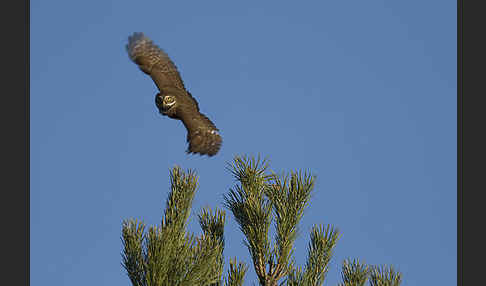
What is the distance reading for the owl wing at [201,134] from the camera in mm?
6738

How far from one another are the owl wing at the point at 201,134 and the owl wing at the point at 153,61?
1.77ft

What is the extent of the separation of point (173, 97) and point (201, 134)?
67 cm

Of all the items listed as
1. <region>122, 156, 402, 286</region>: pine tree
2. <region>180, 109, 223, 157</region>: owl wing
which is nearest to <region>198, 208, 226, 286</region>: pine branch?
<region>122, 156, 402, 286</region>: pine tree

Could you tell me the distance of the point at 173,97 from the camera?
720 cm

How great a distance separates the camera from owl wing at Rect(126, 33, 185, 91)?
24.9 feet

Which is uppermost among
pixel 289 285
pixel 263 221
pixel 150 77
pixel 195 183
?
pixel 150 77

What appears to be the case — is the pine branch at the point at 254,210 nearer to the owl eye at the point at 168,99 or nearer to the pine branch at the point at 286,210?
the pine branch at the point at 286,210

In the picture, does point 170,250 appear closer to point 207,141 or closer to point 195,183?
point 195,183

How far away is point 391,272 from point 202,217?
5.07 feet

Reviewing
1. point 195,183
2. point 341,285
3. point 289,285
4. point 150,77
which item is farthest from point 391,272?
point 150,77

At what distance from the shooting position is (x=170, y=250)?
13.8 feet

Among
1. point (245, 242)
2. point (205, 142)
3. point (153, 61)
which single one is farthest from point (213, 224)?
point (153, 61)

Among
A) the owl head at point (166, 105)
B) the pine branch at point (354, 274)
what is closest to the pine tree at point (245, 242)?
the pine branch at point (354, 274)

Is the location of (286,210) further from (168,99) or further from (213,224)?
(168,99)
